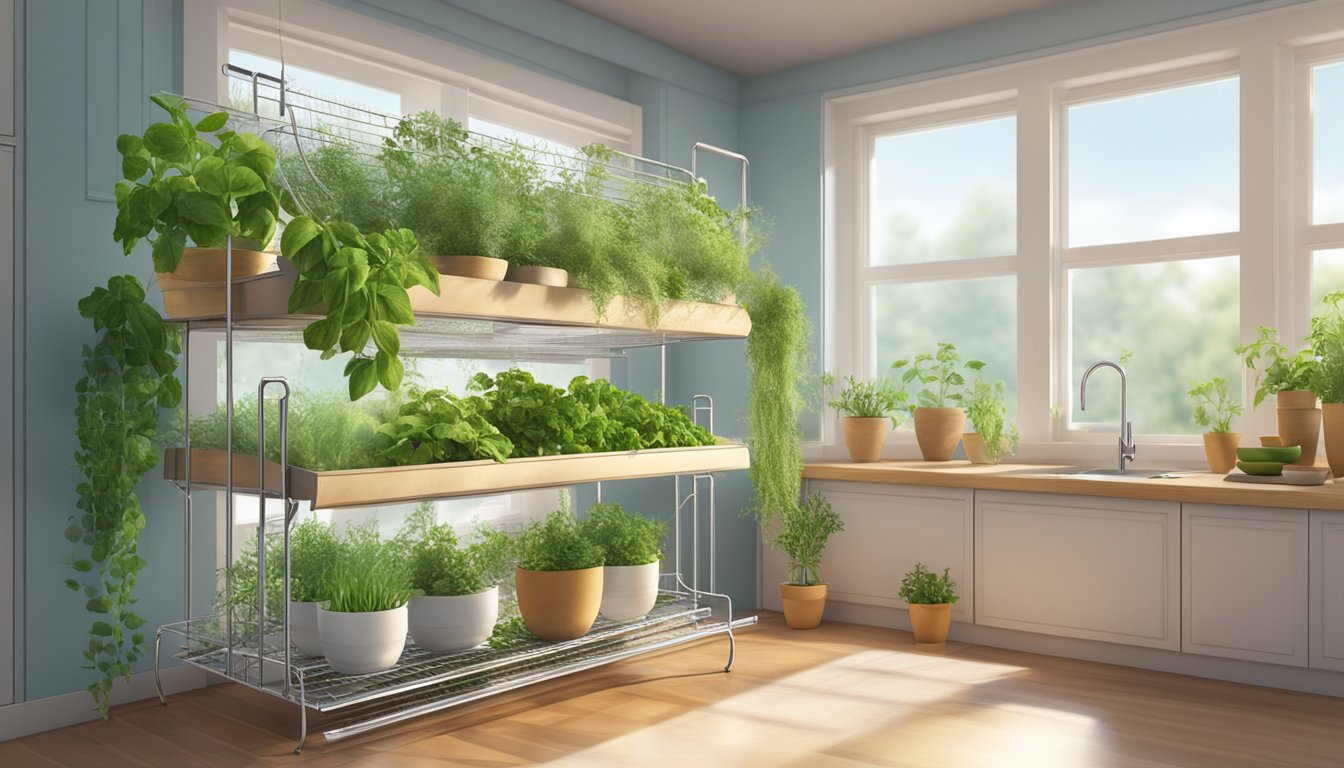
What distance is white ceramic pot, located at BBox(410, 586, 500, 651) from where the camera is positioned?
2818mm

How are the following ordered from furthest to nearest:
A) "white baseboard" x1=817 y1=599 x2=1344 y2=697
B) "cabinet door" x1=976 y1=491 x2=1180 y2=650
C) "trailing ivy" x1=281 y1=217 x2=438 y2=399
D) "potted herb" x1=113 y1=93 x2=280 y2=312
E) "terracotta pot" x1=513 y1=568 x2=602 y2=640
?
"cabinet door" x1=976 y1=491 x2=1180 y2=650 → "white baseboard" x1=817 y1=599 x2=1344 y2=697 → "terracotta pot" x1=513 y1=568 x2=602 y2=640 → "potted herb" x1=113 y1=93 x2=280 y2=312 → "trailing ivy" x1=281 y1=217 x2=438 y2=399

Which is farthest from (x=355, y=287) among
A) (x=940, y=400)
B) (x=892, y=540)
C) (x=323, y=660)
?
(x=940, y=400)

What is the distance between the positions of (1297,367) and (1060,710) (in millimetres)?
1600

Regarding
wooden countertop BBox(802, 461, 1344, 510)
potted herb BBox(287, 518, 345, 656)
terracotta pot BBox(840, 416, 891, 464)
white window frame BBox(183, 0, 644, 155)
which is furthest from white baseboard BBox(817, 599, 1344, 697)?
potted herb BBox(287, 518, 345, 656)

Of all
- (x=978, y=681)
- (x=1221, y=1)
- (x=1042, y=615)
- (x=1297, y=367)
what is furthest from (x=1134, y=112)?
(x=978, y=681)

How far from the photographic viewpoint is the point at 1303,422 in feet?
12.1

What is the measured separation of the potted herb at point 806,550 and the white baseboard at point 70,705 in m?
2.36

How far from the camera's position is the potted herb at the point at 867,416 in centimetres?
472

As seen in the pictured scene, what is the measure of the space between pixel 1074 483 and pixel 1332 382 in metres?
0.93

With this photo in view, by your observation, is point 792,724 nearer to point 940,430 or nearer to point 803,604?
point 803,604

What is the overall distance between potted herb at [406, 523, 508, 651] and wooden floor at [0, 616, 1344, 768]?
0.94 ft

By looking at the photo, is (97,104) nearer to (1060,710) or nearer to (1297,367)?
(1060,710)

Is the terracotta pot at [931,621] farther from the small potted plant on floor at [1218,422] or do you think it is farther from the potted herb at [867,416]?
the small potted plant on floor at [1218,422]

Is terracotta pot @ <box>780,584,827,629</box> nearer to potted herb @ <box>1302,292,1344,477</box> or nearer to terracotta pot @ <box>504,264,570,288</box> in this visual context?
potted herb @ <box>1302,292,1344,477</box>
